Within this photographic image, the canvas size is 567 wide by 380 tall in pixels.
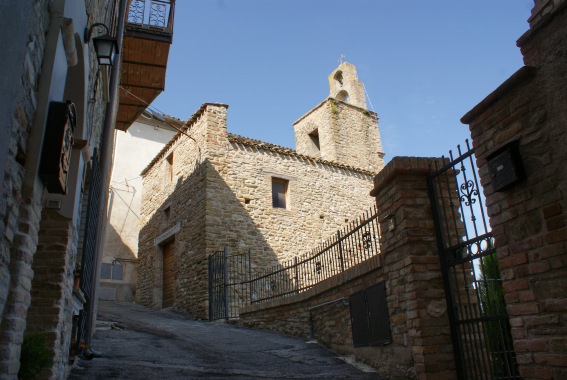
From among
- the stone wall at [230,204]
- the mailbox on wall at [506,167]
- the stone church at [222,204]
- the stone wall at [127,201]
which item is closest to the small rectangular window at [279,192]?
the stone church at [222,204]

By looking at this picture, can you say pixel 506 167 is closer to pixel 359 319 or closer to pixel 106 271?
pixel 359 319

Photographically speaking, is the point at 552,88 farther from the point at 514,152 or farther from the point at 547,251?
the point at 547,251

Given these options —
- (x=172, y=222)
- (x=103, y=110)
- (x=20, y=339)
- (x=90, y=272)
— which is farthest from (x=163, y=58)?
(x=20, y=339)

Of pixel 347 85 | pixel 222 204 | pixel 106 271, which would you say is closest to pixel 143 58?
pixel 222 204

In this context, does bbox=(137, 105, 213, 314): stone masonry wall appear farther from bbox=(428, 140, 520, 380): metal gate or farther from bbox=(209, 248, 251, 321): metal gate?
bbox=(428, 140, 520, 380): metal gate

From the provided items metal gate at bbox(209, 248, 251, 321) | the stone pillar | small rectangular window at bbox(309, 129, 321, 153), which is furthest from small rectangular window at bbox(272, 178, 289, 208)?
the stone pillar

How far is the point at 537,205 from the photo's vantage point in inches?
124

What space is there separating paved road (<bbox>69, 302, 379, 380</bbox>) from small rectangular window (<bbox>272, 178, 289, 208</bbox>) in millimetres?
6146

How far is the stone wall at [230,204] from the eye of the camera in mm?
12798

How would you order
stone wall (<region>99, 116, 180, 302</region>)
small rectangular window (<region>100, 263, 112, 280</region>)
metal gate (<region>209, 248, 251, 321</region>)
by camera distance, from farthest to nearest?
stone wall (<region>99, 116, 180, 302</region>)
small rectangular window (<region>100, 263, 112, 280</region>)
metal gate (<region>209, 248, 251, 321</region>)

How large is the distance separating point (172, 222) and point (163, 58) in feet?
21.7

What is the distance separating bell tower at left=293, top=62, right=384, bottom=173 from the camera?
19031mm

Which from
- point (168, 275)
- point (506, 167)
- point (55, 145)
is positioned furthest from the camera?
point (168, 275)

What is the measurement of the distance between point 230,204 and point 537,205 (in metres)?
10.5
